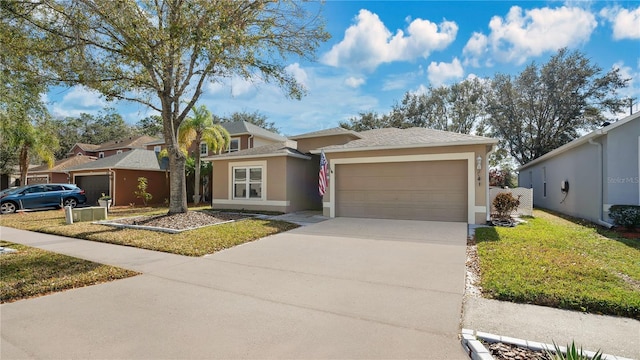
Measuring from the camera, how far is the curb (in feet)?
8.92

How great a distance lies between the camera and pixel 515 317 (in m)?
3.58

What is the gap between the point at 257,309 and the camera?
3.84 meters

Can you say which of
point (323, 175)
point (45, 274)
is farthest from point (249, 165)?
point (45, 274)

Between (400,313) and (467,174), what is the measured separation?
8.03 m

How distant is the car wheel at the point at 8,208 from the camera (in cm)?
1539

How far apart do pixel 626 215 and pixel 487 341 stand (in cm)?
903

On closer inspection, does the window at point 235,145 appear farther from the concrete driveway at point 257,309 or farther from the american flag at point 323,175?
the concrete driveway at point 257,309

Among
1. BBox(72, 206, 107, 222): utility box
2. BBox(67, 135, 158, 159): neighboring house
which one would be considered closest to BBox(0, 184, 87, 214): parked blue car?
BBox(72, 206, 107, 222): utility box

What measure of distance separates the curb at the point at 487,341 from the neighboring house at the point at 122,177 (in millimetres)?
20775

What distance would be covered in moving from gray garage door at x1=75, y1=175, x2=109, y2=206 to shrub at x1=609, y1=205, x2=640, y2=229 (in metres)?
24.4

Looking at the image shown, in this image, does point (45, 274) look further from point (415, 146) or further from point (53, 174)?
point (53, 174)

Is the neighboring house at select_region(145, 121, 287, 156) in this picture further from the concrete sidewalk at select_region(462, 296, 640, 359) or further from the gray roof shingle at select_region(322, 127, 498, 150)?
the concrete sidewalk at select_region(462, 296, 640, 359)

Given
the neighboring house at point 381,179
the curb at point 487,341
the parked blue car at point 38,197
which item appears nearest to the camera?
the curb at point 487,341

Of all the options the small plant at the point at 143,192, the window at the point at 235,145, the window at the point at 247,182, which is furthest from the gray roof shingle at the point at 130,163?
the window at the point at 247,182
